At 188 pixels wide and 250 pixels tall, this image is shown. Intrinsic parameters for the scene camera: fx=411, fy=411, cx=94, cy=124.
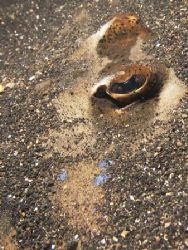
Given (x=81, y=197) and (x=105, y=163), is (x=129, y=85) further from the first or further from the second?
(x=81, y=197)

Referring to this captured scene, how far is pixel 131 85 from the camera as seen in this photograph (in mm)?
4832

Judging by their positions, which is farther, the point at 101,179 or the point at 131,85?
the point at 131,85

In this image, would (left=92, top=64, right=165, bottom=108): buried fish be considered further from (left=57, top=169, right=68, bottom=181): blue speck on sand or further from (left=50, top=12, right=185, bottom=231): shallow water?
(left=57, top=169, right=68, bottom=181): blue speck on sand

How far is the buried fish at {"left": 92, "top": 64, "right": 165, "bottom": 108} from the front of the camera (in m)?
4.73

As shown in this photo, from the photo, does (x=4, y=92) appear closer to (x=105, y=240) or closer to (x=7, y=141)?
(x=7, y=141)

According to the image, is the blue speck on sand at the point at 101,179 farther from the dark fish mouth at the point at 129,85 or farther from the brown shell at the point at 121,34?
the brown shell at the point at 121,34

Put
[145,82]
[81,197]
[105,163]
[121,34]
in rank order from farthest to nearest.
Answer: [121,34], [145,82], [105,163], [81,197]

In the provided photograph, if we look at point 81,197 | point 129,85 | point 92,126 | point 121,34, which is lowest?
point 81,197

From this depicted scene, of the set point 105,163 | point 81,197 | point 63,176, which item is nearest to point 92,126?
point 105,163

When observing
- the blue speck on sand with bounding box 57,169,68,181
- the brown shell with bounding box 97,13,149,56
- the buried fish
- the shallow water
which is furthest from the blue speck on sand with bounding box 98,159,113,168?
the brown shell with bounding box 97,13,149,56

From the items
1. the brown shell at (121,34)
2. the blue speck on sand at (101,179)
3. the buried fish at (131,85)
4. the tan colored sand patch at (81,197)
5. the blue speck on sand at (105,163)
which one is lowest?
the tan colored sand patch at (81,197)

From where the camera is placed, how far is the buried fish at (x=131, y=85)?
4734 mm

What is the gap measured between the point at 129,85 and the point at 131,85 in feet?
0.08

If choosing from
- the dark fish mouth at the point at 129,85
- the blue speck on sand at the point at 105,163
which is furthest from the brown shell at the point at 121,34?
the blue speck on sand at the point at 105,163
